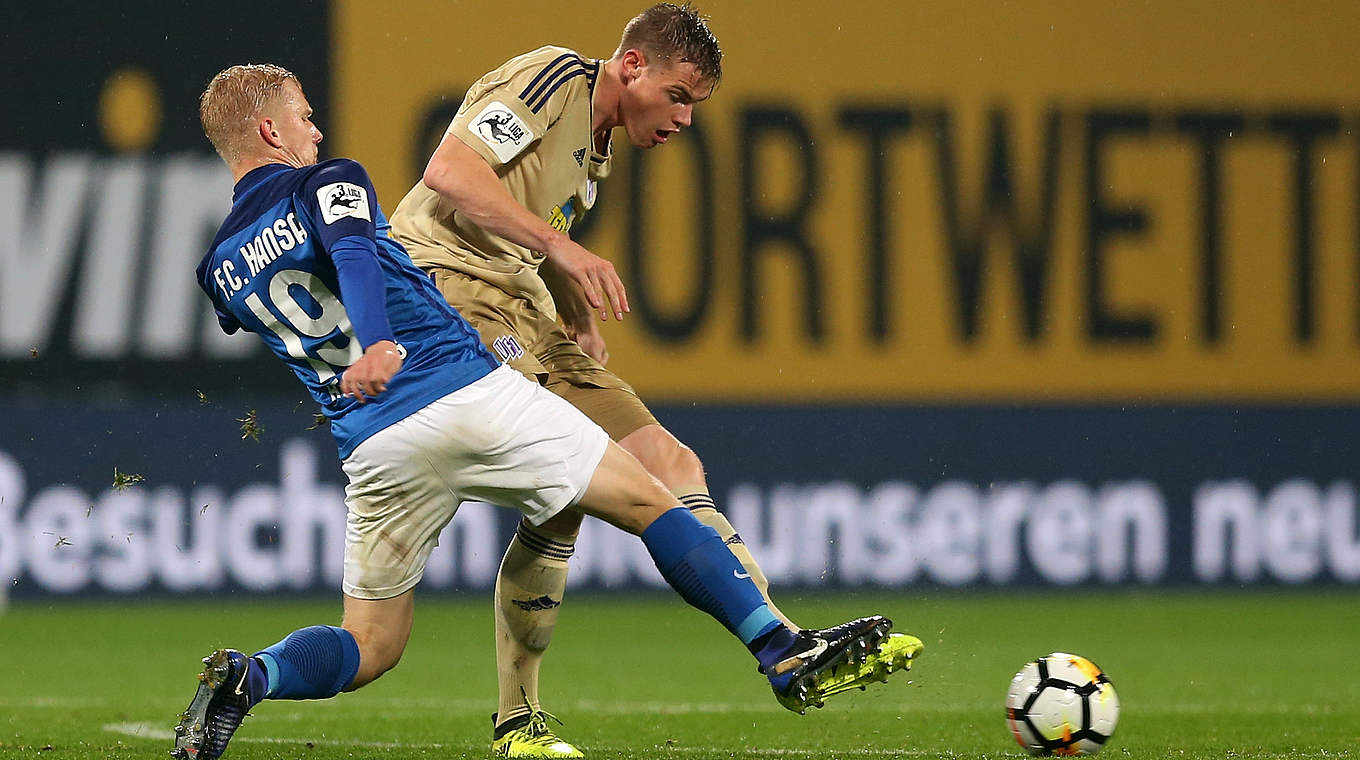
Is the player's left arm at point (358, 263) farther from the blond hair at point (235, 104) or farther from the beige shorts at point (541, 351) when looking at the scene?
the beige shorts at point (541, 351)

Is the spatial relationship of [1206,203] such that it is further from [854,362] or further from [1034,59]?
[854,362]

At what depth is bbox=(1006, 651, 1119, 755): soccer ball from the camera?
474cm

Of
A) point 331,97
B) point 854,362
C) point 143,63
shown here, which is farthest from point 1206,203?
point 143,63

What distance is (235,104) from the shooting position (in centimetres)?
417

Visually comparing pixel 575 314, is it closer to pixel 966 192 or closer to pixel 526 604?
pixel 526 604

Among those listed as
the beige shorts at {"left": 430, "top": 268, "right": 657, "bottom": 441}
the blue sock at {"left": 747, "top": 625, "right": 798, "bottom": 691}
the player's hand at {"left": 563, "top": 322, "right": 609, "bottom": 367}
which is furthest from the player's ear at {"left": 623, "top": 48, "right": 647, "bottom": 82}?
the blue sock at {"left": 747, "top": 625, "right": 798, "bottom": 691}

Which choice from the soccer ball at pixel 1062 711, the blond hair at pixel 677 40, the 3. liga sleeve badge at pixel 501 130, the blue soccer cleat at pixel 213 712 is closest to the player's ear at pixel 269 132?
the 3. liga sleeve badge at pixel 501 130

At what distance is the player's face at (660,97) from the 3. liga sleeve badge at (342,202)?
3.54ft

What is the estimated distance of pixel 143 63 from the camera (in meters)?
10.5

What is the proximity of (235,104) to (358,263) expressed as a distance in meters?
0.57

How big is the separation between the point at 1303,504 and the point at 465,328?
8022 mm

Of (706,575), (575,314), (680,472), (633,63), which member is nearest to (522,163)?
(633,63)

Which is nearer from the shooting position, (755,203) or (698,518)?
(698,518)

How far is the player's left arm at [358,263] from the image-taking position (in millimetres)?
3742
